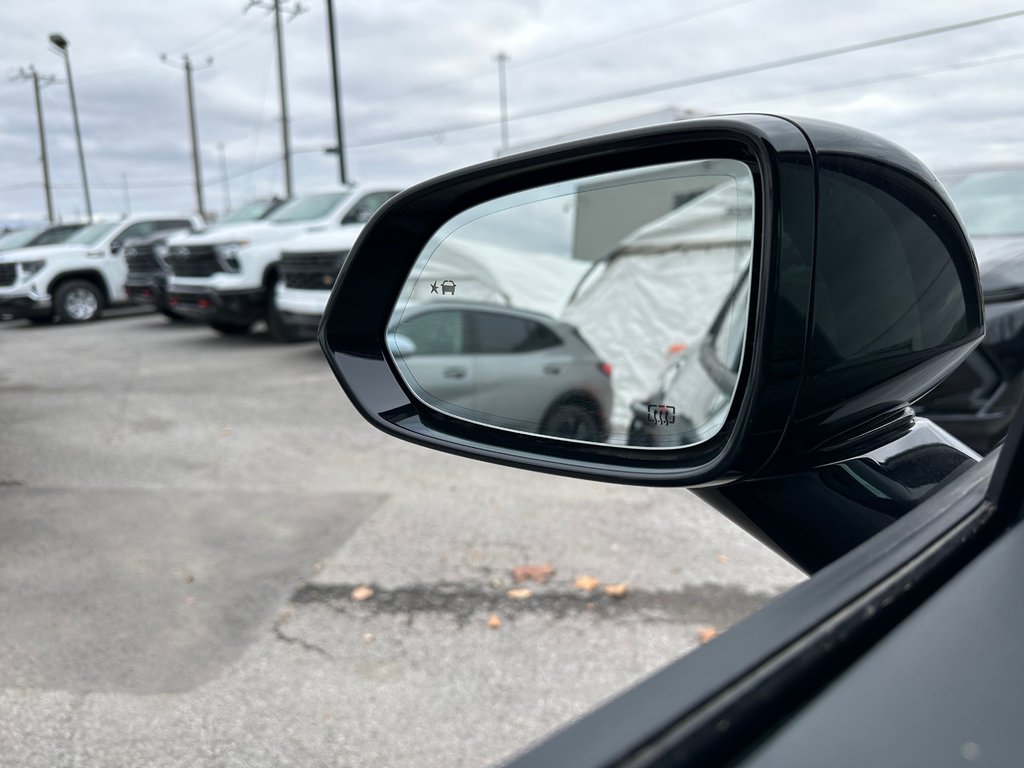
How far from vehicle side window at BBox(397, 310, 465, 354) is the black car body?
44 cm

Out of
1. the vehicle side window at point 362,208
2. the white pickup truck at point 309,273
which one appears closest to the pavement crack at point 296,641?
the white pickup truck at point 309,273

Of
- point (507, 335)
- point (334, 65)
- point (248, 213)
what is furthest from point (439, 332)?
point (334, 65)

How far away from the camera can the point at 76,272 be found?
51.0ft

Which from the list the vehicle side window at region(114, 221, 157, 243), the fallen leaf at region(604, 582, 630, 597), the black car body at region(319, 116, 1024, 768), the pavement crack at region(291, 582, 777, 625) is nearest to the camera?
the black car body at region(319, 116, 1024, 768)

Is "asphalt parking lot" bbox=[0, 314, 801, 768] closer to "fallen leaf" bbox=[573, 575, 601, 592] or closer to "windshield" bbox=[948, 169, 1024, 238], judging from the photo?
Answer: "fallen leaf" bbox=[573, 575, 601, 592]

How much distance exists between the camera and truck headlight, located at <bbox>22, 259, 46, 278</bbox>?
15023 mm

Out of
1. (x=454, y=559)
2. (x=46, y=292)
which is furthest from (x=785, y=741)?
(x=46, y=292)

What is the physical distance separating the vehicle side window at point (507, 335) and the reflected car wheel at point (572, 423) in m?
3.31

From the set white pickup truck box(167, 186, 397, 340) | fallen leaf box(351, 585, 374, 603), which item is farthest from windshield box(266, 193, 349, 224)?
fallen leaf box(351, 585, 374, 603)

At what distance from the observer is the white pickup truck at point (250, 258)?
10.9 metres

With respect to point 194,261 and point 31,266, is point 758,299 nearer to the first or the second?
point 194,261

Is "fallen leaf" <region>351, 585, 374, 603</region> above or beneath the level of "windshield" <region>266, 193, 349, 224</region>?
beneath

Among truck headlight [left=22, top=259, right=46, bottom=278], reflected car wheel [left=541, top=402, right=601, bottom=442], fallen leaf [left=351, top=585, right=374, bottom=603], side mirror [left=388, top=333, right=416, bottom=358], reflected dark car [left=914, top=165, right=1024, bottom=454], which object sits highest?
→ side mirror [left=388, top=333, right=416, bottom=358]

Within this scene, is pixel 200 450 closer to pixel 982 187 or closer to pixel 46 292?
pixel 982 187
